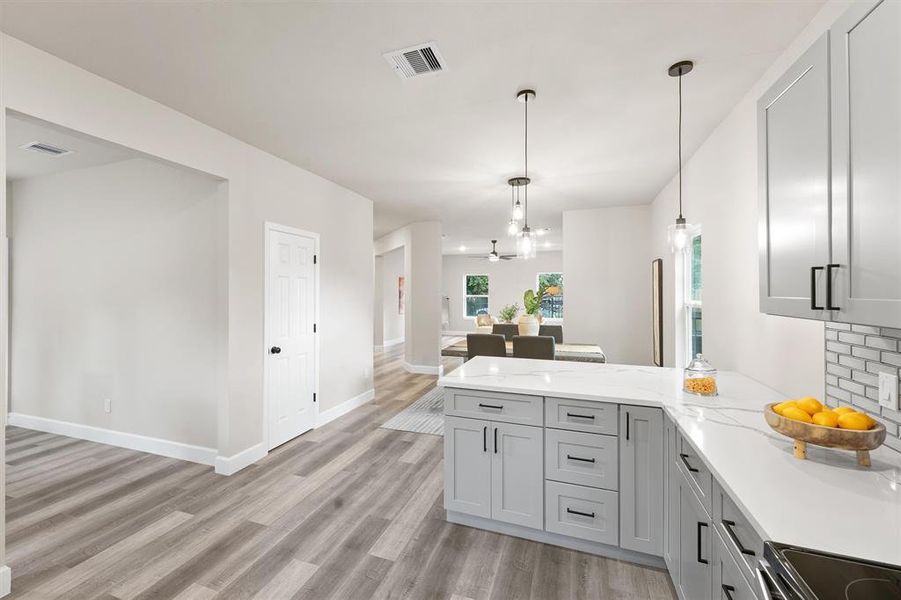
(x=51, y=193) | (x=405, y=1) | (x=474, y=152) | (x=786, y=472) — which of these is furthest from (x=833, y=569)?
(x=51, y=193)

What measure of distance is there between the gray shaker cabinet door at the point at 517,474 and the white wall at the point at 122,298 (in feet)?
8.02

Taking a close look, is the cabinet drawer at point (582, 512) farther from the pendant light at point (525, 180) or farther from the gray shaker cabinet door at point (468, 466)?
the pendant light at point (525, 180)

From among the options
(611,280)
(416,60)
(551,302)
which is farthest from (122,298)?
(551,302)

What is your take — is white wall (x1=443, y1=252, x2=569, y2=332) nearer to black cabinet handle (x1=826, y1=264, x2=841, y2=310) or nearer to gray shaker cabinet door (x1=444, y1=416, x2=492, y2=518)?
gray shaker cabinet door (x1=444, y1=416, x2=492, y2=518)

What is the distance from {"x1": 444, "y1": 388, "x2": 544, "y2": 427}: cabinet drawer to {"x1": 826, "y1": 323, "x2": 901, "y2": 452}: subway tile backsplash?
129 cm

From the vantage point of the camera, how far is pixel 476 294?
41.9ft

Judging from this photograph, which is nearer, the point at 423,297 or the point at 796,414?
the point at 796,414

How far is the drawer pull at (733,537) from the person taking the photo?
1.09 metres

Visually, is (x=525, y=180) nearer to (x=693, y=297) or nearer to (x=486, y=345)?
(x=486, y=345)

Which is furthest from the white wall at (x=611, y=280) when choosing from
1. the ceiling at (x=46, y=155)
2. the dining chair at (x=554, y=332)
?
the ceiling at (x=46, y=155)

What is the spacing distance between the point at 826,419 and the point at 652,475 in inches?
35.9

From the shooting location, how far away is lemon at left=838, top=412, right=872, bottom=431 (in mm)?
1231

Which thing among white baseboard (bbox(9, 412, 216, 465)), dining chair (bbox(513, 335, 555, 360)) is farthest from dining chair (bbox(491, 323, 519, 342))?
white baseboard (bbox(9, 412, 216, 465))

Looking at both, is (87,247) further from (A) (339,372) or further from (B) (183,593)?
(B) (183,593)
